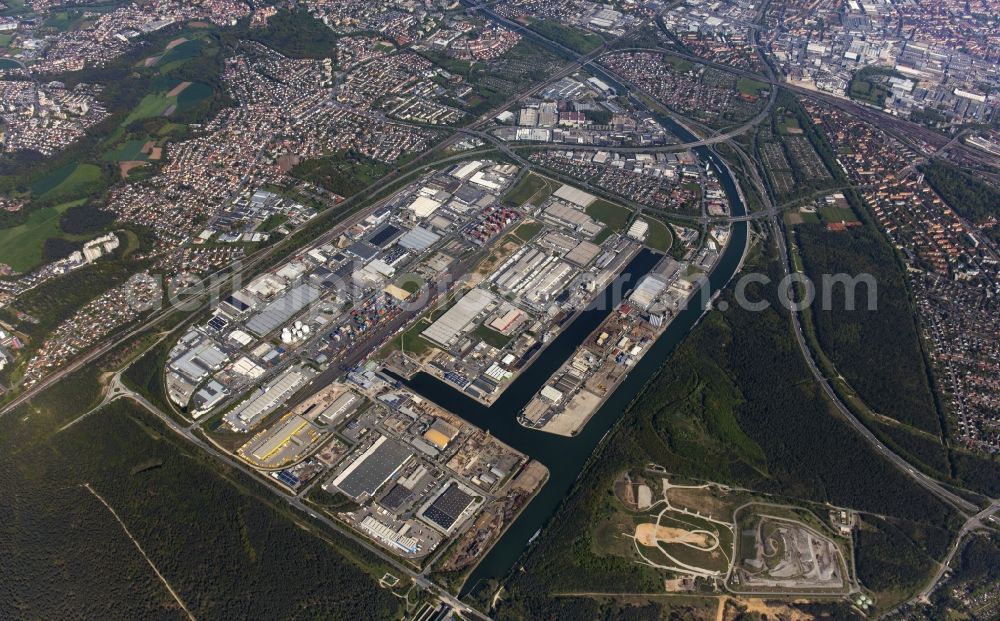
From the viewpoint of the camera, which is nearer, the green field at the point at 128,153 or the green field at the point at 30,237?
the green field at the point at 30,237

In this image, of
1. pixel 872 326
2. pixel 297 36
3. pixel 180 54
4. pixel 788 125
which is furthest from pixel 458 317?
pixel 180 54

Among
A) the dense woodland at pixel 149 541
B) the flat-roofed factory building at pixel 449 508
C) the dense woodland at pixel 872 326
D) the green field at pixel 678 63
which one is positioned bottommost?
the dense woodland at pixel 149 541

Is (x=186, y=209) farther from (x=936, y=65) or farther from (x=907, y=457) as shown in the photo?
(x=936, y=65)

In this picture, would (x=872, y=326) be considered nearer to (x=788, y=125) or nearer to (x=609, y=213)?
(x=609, y=213)

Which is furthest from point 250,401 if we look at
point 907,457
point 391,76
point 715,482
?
point 391,76

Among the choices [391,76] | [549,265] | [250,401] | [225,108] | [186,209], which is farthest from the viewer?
[391,76]

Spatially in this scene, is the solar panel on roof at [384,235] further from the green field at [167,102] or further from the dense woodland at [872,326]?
the dense woodland at [872,326]

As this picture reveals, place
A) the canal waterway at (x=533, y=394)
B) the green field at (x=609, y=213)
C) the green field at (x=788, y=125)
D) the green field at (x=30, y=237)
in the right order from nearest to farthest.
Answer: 1. the canal waterway at (x=533, y=394)
2. the green field at (x=30, y=237)
3. the green field at (x=609, y=213)
4. the green field at (x=788, y=125)

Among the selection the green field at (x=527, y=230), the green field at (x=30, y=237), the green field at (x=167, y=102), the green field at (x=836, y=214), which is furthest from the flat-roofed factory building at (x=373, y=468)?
the green field at (x=167, y=102)
